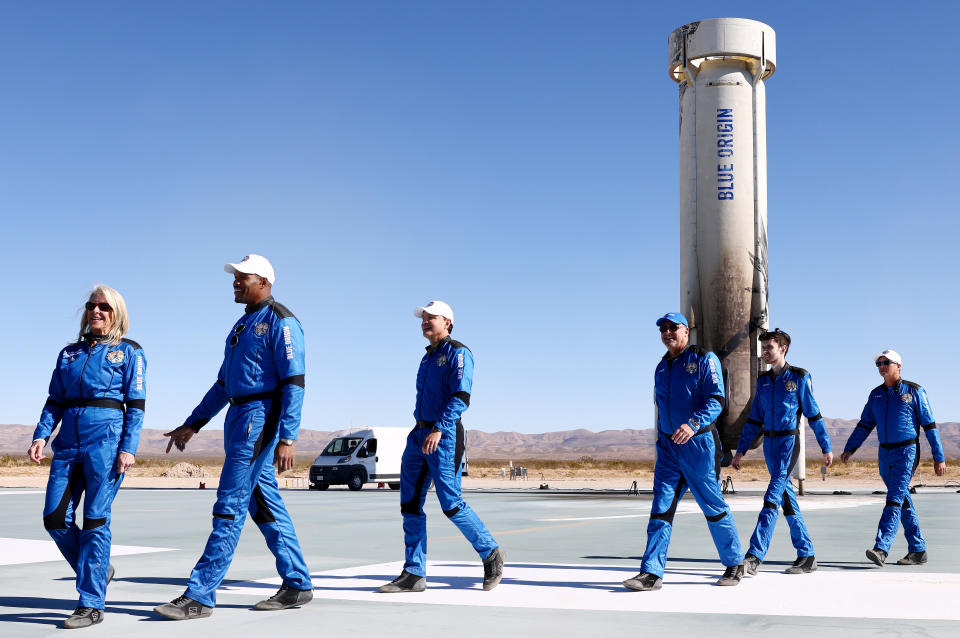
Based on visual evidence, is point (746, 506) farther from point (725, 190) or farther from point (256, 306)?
point (256, 306)

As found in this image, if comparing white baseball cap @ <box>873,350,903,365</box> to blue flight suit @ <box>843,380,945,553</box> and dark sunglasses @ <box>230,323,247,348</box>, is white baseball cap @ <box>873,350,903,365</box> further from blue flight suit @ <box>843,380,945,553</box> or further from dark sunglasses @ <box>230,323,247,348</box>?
dark sunglasses @ <box>230,323,247,348</box>

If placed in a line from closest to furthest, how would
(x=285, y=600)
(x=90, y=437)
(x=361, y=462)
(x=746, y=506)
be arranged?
1. (x=90, y=437)
2. (x=285, y=600)
3. (x=746, y=506)
4. (x=361, y=462)

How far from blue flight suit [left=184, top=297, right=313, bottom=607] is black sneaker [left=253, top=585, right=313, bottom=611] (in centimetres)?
4

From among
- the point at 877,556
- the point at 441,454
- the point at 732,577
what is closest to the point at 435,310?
the point at 441,454

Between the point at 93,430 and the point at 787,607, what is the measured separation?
4.79m

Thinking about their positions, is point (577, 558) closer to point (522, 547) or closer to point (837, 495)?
point (522, 547)

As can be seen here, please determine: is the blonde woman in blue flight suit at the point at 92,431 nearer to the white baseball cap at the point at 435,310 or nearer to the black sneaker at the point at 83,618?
the black sneaker at the point at 83,618

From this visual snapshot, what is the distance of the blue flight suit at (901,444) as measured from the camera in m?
10.0

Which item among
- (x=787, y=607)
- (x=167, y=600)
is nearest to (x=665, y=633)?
(x=787, y=607)

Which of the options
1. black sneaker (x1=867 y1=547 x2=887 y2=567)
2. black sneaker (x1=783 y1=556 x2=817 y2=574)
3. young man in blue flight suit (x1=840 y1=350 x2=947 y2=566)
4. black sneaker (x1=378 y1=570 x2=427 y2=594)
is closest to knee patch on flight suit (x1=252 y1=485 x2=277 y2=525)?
black sneaker (x1=378 y1=570 x2=427 y2=594)

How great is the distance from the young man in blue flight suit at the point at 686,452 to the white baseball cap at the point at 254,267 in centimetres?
327

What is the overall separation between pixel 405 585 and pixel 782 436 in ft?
12.7

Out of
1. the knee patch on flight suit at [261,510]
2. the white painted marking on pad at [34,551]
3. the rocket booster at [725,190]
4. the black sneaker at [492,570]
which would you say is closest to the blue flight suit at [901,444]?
the black sneaker at [492,570]

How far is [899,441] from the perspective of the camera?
10.1 m
